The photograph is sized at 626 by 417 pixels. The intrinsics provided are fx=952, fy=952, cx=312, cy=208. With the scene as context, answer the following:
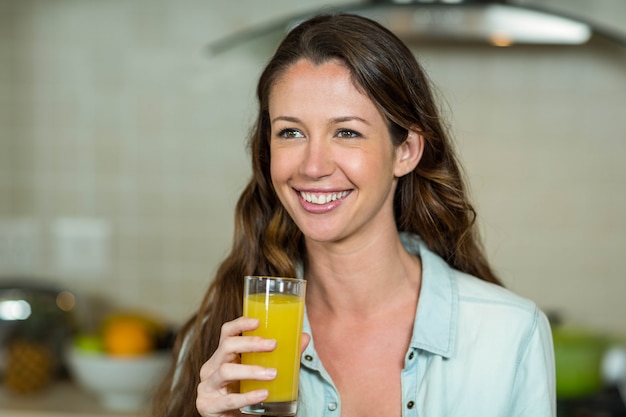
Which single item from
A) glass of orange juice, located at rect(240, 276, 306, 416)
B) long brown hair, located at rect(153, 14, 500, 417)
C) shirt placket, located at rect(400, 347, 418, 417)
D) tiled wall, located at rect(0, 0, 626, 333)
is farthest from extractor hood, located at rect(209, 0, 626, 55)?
glass of orange juice, located at rect(240, 276, 306, 416)

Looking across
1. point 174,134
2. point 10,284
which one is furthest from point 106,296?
point 174,134

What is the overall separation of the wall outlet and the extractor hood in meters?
0.94

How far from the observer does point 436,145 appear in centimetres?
179

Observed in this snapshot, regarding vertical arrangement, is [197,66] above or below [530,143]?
above

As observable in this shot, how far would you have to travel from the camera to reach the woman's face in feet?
5.31

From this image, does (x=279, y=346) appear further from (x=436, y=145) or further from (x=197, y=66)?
(x=197, y=66)

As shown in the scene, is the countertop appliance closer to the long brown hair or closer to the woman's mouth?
the long brown hair

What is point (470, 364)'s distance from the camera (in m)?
1.73

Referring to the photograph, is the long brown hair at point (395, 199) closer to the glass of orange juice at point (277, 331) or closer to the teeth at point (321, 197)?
the teeth at point (321, 197)

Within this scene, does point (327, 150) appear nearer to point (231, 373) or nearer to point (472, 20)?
point (231, 373)

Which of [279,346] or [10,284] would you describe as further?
[10,284]

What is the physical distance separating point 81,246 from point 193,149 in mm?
502

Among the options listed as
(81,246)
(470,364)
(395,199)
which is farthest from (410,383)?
(81,246)

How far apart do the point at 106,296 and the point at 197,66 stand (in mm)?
815
